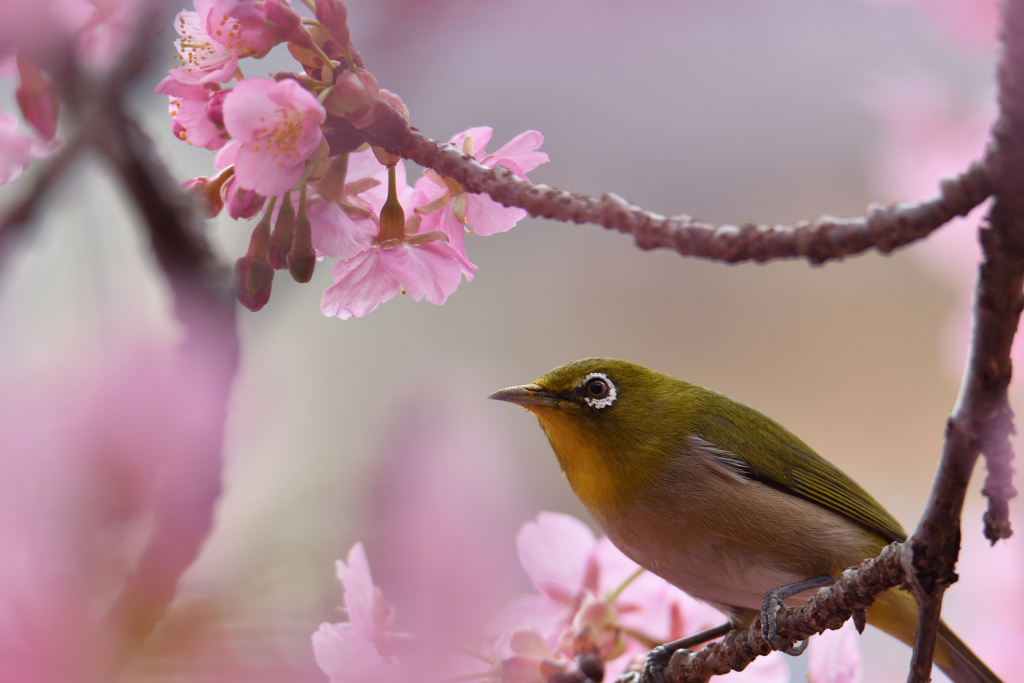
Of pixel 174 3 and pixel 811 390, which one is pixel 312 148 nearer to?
pixel 174 3

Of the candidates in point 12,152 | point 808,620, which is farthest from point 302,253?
point 808,620

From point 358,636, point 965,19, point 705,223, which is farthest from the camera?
point 965,19

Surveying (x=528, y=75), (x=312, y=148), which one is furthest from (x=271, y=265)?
(x=528, y=75)

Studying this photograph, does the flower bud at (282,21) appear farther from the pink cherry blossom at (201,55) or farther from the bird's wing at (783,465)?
the bird's wing at (783,465)

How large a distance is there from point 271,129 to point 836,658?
2.19 feet

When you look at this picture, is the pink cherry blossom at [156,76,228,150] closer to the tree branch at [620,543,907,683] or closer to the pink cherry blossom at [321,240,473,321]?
the pink cherry blossom at [321,240,473,321]

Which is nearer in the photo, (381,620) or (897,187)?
(381,620)

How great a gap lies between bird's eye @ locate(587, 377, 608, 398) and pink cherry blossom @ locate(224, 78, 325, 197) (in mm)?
443

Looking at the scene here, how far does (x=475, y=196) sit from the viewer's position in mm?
600

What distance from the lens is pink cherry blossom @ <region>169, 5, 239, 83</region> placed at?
523 millimetres

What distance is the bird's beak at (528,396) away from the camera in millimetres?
820

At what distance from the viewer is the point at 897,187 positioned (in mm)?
1812

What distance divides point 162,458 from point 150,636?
15 centimetres

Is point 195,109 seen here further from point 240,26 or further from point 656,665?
point 656,665
